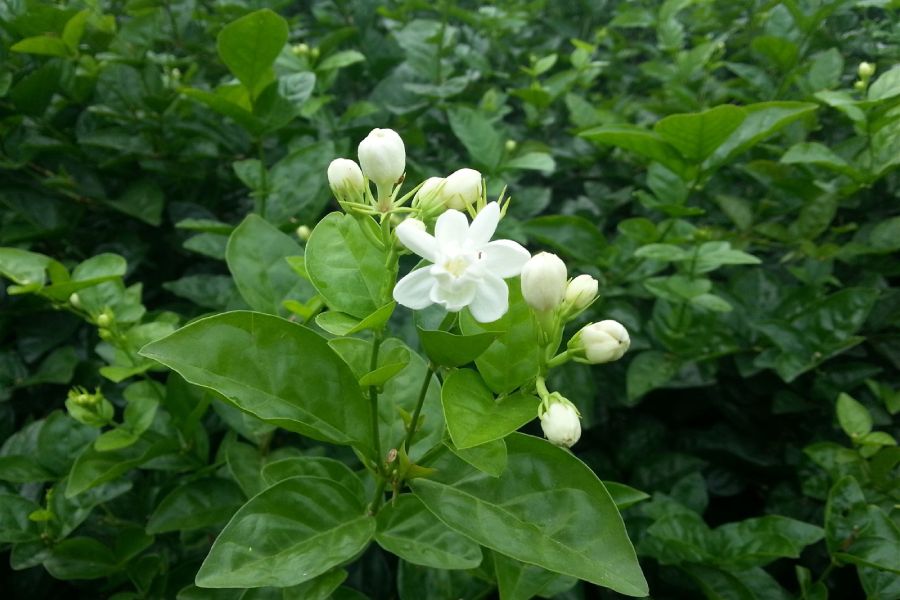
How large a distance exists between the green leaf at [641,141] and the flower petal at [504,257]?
0.60 meters

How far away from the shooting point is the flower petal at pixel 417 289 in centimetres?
69

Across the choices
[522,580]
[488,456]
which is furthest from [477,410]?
[522,580]

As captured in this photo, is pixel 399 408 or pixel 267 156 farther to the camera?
pixel 267 156

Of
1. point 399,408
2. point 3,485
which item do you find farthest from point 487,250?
point 3,485

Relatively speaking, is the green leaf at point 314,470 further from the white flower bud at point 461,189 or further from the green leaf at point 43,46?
the green leaf at point 43,46

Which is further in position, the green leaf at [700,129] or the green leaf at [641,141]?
the green leaf at [641,141]

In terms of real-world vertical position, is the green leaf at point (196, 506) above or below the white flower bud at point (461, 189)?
below

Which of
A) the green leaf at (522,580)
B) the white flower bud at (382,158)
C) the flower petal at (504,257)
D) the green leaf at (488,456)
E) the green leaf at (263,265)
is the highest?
the white flower bud at (382,158)

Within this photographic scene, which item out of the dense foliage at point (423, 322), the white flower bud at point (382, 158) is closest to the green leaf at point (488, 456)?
the dense foliage at point (423, 322)

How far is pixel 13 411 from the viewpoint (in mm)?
1434

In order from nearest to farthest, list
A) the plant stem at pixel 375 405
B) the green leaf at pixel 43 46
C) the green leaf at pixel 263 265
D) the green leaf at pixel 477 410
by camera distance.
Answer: the green leaf at pixel 477 410 → the plant stem at pixel 375 405 → the green leaf at pixel 263 265 → the green leaf at pixel 43 46

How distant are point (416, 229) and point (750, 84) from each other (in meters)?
1.49

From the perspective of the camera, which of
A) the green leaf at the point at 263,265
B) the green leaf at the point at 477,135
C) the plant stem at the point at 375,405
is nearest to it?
the plant stem at the point at 375,405

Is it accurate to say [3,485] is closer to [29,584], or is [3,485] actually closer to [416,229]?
[29,584]
